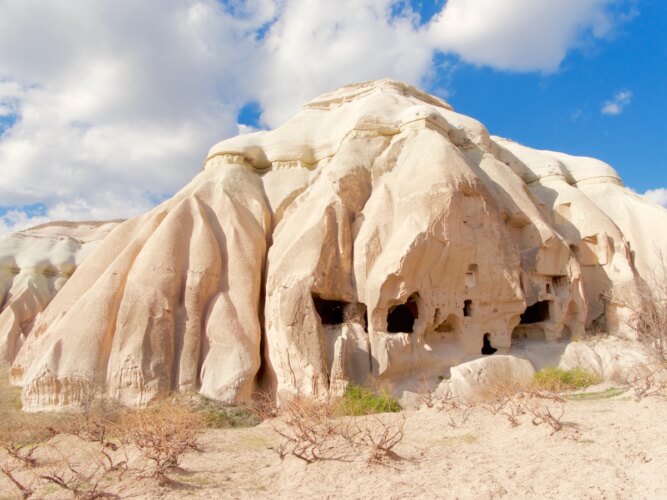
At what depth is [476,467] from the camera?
5043 millimetres

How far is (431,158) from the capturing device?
39.9 ft

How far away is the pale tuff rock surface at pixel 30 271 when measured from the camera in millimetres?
20688

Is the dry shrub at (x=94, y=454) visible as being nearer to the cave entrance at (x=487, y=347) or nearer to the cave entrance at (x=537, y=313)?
the cave entrance at (x=487, y=347)

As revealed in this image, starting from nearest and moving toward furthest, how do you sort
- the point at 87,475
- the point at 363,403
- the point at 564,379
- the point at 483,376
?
the point at 87,475, the point at 363,403, the point at 483,376, the point at 564,379

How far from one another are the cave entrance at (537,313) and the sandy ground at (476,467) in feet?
21.8

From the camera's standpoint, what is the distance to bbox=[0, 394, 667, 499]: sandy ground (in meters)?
4.53

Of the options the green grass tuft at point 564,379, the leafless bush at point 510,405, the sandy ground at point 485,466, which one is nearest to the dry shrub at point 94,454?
the sandy ground at point 485,466

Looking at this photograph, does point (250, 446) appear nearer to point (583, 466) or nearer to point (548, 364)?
point (583, 466)

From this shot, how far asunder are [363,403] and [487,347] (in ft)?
15.8

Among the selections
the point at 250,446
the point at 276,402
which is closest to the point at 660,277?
the point at 276,402

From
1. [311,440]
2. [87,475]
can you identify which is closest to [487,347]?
[311,440]

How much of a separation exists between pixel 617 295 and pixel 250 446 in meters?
11.0

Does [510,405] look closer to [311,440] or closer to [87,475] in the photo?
[311,440]

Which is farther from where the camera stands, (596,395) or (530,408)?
(596,395)
